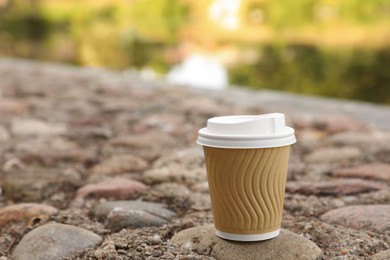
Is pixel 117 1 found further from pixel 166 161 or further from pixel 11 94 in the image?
pixel 166 161

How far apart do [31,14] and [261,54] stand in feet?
14.8

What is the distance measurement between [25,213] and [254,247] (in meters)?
0.57

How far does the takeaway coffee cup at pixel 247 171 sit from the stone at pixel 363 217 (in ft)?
0.72

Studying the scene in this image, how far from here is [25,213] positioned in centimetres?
147

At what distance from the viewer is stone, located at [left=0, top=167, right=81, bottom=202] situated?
1.67 meters

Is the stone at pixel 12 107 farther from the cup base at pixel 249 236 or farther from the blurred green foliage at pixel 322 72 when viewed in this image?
the blurred green foliage at pixel 322 72

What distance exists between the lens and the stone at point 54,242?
124cm

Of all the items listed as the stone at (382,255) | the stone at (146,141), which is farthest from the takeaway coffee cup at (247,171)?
the stone at (146,141)

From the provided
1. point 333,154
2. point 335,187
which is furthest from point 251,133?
point 333,154

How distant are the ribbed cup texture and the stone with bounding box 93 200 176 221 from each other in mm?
260

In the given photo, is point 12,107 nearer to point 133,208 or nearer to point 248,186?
point 133,208

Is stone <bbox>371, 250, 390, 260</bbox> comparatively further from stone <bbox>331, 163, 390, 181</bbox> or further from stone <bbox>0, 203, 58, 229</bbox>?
stone <bbox>0, 203, 58, 229</bbox>

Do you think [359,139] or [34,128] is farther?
[34,128]

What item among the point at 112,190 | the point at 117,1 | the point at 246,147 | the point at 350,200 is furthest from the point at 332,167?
the point at 117,1
